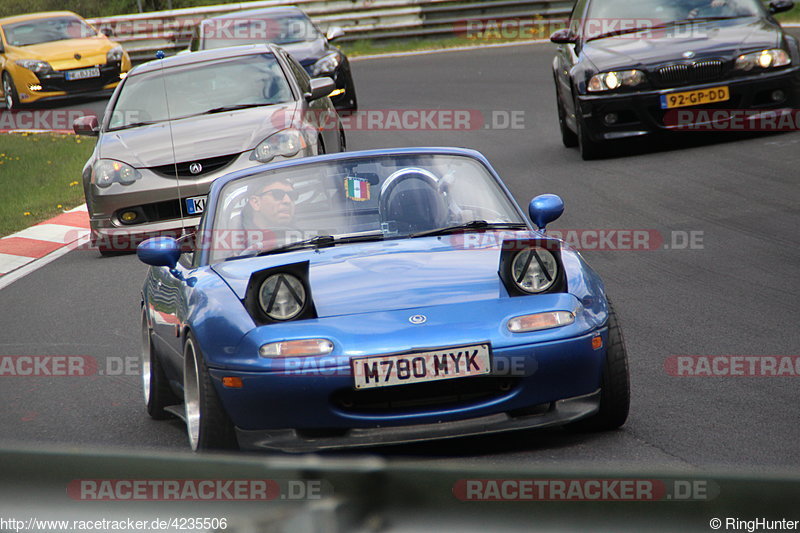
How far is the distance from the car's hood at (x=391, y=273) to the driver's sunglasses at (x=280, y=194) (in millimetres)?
478

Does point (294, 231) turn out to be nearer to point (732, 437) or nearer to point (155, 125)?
point (732, 437)

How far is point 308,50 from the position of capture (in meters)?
17.9

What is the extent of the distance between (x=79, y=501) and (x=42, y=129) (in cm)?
1938

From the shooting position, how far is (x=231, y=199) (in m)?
5.64

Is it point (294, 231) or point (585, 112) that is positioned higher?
point (294, 231)

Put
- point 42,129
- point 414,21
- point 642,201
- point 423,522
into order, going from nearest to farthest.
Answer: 1. point 423,522
2. point 642,201
3. point 42,129
4. point 414,21

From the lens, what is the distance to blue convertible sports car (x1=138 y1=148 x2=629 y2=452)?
423cm

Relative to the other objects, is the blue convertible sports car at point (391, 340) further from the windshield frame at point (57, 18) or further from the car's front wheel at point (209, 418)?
the windshield frame at point (57, 18)

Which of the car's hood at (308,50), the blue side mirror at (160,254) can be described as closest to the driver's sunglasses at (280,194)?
the blue side mirror at (160,254)

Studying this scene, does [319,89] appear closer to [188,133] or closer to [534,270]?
[188,133]

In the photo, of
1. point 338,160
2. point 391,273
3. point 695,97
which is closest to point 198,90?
point 695,97

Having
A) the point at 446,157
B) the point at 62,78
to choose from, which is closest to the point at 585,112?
the point at 446,157

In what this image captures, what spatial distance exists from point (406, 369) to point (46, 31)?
2119 cm

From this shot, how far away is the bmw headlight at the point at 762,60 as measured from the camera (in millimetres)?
12089
